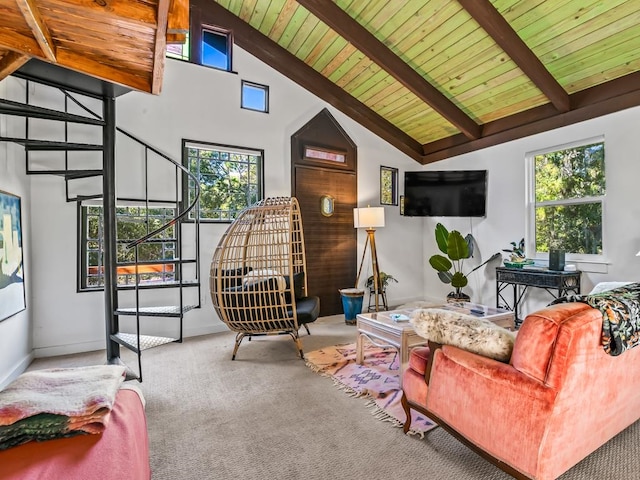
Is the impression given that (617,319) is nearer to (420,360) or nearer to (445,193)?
(420,360)

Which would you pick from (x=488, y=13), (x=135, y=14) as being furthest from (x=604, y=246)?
(x=135, y=14)

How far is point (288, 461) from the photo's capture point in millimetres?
1715

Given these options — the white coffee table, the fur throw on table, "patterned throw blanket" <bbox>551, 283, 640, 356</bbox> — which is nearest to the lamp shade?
the white coffee table

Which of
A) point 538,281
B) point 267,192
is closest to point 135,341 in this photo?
point 267,192

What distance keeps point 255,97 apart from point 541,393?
4.40 metres

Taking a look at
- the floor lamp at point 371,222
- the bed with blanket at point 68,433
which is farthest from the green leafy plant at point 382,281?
the bed with blanket at point 68,433

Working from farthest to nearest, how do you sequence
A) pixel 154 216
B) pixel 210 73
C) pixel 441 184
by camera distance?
pixel 441 184
pixel 210 73
pixel 154 216

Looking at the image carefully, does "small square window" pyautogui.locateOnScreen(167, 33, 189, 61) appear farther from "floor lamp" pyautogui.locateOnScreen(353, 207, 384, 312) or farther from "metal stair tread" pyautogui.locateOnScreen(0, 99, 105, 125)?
"floor lamp" pyautogui.locateOnScreen(353, 207, 384, 312)

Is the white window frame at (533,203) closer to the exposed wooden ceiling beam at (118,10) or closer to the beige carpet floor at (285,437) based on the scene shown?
the beige carpet floor at (285,437)

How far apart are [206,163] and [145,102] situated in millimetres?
897

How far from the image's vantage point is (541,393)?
131 cm

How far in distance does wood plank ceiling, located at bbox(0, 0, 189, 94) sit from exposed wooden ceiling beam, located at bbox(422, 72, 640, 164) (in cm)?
429

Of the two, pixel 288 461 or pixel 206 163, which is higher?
pixel 206 163

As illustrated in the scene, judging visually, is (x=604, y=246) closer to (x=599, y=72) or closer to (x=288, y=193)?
(x=599, y=72)
